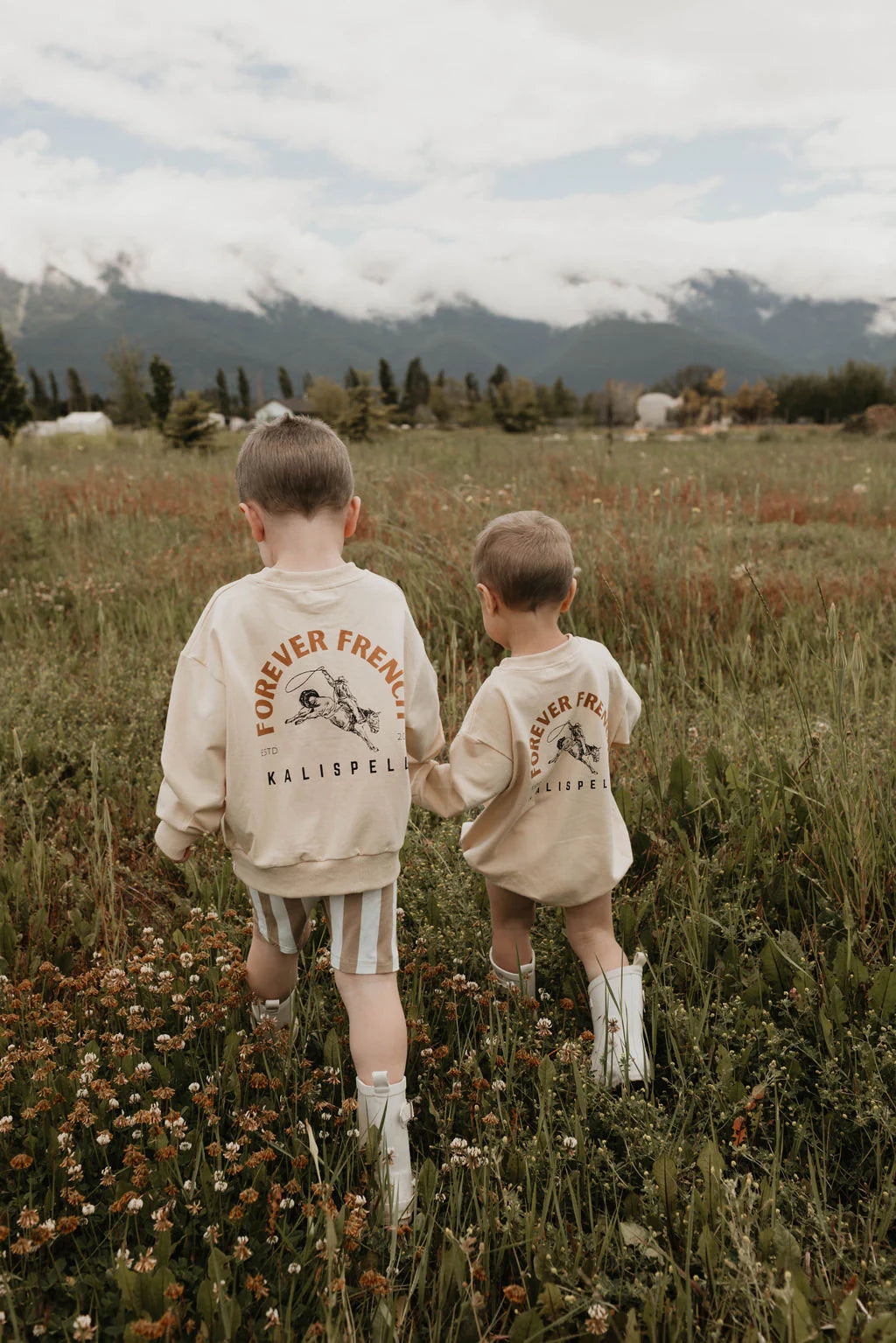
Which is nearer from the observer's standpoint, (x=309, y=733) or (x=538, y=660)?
(x=309, y=733)

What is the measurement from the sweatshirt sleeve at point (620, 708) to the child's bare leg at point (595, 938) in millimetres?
463

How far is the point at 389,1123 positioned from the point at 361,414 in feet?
60.0

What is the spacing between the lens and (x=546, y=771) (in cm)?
212

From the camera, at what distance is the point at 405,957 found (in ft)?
8.07

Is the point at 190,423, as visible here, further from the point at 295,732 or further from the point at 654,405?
the point at 654,405

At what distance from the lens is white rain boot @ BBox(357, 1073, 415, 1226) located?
5.70 ft

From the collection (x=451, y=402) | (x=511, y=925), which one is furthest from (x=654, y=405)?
(x=511, y=925)

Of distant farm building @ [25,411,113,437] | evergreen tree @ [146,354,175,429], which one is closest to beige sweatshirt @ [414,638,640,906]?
distant farm building @ [25,411,113,437]

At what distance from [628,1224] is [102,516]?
739cm

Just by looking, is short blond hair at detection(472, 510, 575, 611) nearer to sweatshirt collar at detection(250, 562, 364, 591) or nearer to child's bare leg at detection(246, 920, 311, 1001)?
sweatshirt collar at detection(250, 562, 364, 591)

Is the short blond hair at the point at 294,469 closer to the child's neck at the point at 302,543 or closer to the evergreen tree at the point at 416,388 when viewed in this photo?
the child's neck at the point at 302,543

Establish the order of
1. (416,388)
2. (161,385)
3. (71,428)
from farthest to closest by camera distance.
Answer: (416,388)
(161,385)
(71,428)

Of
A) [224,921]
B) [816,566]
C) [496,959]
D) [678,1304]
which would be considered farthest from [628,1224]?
[816,566]

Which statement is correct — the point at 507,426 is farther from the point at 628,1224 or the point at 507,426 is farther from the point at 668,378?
the point at 668,378
